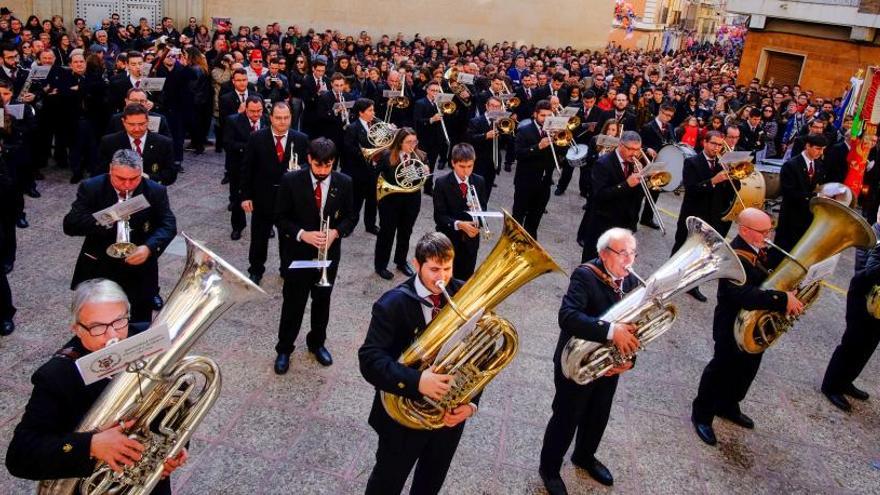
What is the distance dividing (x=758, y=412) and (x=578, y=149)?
589 centimetres

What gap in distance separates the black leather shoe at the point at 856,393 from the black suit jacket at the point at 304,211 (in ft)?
16.9

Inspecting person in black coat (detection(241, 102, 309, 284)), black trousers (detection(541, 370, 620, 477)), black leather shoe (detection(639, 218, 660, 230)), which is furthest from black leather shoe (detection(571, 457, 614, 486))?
black leather shoe (detection(639, 218, 660, 230))

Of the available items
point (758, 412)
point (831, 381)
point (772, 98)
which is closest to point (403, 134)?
point (758, 412)

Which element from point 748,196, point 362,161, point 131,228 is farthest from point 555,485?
point 748,196

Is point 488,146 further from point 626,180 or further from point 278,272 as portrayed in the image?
point 278,272

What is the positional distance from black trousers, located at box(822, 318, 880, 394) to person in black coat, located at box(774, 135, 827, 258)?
2.52 meters

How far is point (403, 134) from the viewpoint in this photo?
7340 mm

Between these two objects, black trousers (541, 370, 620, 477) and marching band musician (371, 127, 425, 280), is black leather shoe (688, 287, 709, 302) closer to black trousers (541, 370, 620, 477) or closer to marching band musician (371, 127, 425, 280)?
marching band musician (371, 127, 425, 280)

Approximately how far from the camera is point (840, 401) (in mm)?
6254

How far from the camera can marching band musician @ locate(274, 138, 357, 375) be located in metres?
5.28

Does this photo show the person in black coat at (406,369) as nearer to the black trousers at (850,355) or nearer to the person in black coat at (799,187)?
the black trousers at (850,355)

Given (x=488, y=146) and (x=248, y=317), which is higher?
(x=488, y=146)

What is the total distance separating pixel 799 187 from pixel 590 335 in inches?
228

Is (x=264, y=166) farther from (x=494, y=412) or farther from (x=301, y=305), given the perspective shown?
(x=494, y=412)
